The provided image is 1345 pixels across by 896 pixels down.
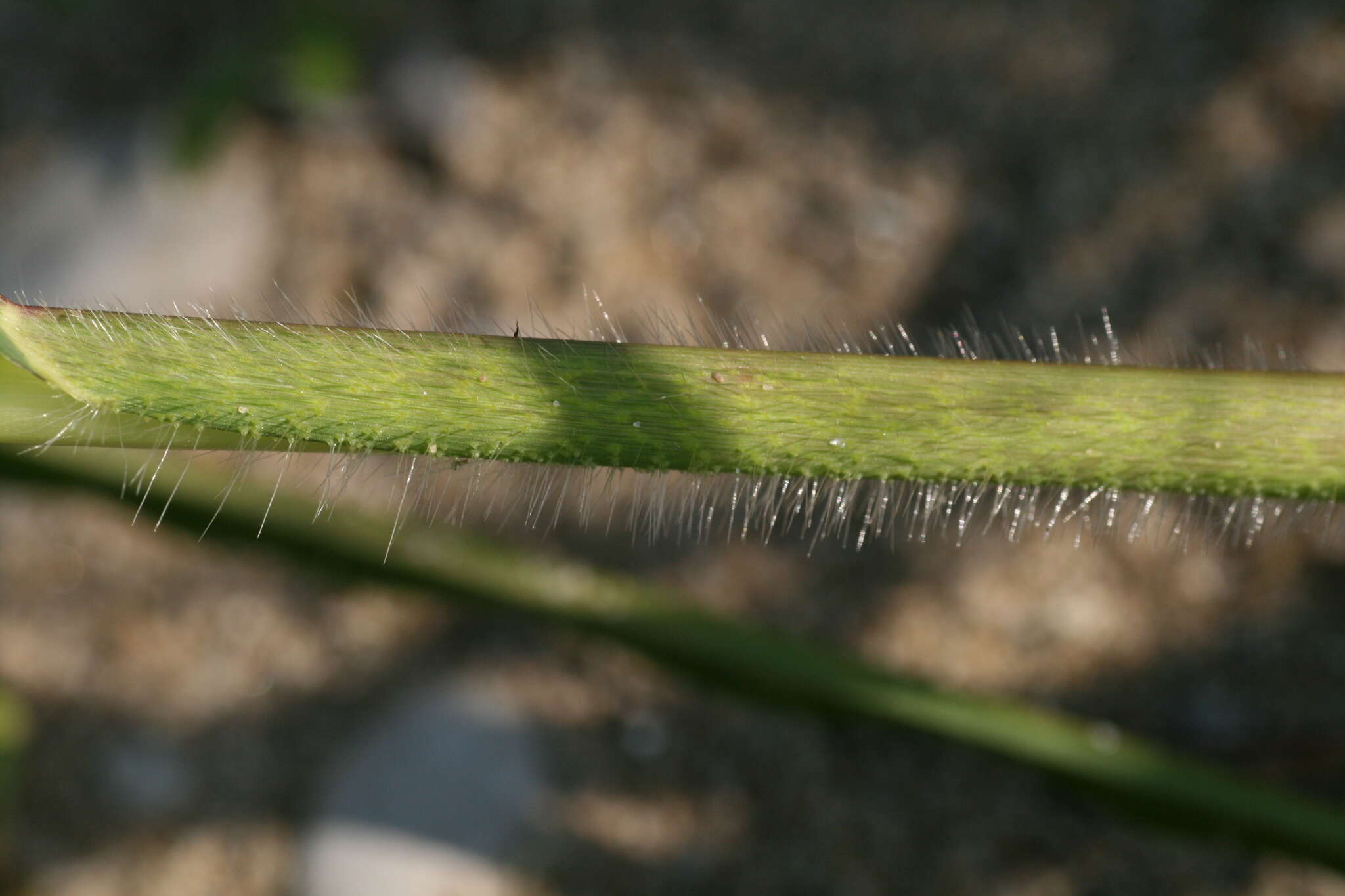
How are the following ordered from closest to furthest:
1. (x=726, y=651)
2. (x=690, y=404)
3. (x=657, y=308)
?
(x=690, y=404) < (x=726, y=651) < (x=657, y=308)

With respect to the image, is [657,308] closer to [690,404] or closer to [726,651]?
[726,651]

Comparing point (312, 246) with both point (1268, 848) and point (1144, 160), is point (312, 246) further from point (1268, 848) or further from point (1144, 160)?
point (1268, 848)

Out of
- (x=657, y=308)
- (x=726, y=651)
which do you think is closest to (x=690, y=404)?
(x=726, y=651)

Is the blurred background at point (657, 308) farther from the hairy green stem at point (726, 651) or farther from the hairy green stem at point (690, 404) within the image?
the hairy green stem at point (690, 404)

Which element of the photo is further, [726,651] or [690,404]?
[726,651]

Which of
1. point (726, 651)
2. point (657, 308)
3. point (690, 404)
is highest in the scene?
point (690, 404)

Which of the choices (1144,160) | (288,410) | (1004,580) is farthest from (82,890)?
(1144,160)
